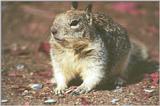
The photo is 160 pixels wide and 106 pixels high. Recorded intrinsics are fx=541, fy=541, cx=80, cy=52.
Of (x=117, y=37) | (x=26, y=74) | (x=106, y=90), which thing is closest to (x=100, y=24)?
(x=117, y=37)

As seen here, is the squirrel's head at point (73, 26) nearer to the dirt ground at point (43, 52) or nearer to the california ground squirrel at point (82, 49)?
the california ground squirrel at point (82, 49)

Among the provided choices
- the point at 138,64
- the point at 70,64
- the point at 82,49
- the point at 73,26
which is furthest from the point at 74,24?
the point at 138,64

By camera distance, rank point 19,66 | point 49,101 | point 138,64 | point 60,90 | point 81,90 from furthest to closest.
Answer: point 138,64 < point 19,66 < point 60,90 < point 81,90 < point 49,101

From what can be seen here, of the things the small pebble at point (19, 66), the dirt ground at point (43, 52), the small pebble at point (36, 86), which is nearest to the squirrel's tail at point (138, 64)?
the dirt ground at point (43, 52)

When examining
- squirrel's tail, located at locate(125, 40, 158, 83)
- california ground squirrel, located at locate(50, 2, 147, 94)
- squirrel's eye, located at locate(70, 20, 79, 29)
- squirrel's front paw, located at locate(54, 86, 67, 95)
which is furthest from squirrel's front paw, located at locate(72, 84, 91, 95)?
squirrel's tail, located at locate(125, 40, 158, 83)

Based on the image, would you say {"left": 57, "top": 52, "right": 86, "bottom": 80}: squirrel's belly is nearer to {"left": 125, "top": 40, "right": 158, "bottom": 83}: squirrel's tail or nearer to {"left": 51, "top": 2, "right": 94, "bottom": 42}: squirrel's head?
{"left": 51, "top": 2, "right": 94, "bottom": 42}: squirrel's head

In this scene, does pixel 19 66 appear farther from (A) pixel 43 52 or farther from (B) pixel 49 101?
(B) pixel 49 101
